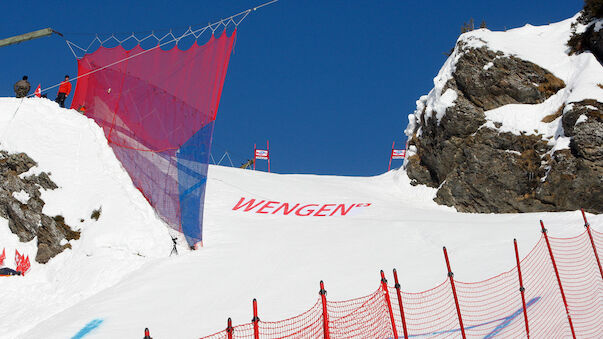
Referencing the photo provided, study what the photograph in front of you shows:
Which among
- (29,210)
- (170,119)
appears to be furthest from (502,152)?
(29,210)

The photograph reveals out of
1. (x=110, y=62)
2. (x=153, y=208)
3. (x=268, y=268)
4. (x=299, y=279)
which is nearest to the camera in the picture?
(x=299, y=279)

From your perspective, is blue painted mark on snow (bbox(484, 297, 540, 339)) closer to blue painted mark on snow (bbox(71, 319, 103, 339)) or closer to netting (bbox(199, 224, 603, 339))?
netting (bbox(199, 224, 603, 339))

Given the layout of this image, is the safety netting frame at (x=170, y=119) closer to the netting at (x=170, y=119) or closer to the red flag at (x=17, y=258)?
the netting at (x=170, y=119)

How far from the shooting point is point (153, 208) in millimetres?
16688

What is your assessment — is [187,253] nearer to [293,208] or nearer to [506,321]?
[293,208]

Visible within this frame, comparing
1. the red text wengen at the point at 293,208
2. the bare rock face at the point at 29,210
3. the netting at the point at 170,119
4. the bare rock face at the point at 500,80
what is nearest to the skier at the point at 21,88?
the netting at the point at 170,119

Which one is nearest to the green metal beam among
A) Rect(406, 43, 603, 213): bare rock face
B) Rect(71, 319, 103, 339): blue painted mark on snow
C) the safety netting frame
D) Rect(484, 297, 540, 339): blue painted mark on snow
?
the safety netting frame

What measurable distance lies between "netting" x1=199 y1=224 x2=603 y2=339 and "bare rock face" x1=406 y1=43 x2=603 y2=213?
10235 millimetres

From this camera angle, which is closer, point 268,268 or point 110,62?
point 268,268

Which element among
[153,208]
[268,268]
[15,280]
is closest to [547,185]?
[268,268]

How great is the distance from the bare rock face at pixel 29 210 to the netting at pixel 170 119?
2.57 m

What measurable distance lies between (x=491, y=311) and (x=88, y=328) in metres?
7.63

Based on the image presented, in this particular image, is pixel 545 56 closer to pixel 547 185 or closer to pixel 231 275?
pixel 547 185

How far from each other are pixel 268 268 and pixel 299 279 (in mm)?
1262
